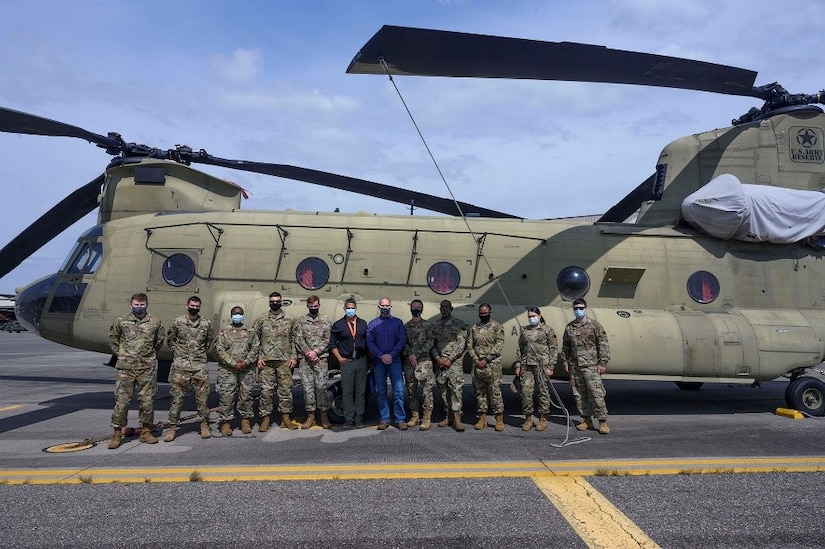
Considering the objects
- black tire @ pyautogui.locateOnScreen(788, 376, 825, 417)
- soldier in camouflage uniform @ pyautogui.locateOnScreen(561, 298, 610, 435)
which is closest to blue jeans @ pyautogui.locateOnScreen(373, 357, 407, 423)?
soldier in camouflage uniform @ pyautogui.locateOnScreen(561, 298, 610, 435)

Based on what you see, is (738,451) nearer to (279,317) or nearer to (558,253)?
(558,253)

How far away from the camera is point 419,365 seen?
7082 mm

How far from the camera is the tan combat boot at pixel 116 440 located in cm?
607

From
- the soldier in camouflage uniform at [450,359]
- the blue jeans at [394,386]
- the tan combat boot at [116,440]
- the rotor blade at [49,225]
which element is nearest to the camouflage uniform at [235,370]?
the tan combat boot at [116,440]

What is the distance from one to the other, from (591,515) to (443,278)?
16.7 ft

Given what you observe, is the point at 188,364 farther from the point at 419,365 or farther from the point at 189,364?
the point at 419,365

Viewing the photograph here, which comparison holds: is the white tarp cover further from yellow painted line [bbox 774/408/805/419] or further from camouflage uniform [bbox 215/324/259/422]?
camouflage uniform [bbox 215/324/259/422]

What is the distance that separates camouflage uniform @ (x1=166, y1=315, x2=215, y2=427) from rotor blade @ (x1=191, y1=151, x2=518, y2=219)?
377 cm

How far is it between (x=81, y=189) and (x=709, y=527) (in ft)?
36.2

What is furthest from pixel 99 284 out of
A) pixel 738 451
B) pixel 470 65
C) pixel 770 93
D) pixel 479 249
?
pixel 770 93

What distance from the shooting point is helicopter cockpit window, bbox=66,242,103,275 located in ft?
29.3

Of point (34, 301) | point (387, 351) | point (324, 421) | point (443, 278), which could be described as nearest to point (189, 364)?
point (324, 421)

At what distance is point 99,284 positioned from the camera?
8734 mm

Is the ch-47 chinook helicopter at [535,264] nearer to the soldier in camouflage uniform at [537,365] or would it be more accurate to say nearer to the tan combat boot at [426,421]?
the soldier in camouflage uniform at [537,365]
